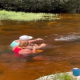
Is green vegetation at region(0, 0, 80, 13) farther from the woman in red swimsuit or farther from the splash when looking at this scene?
the woman in red swimsuit

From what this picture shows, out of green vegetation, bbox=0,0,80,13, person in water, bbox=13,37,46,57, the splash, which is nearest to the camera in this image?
person in water, bbox=13,37,46,57


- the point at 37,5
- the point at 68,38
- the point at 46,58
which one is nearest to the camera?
the point at 46,58

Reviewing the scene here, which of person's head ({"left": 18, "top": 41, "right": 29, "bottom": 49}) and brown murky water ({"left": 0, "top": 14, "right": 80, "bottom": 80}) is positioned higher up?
person's head ({"left": 18, "top": 41, "right": 29, "bottom": 49})

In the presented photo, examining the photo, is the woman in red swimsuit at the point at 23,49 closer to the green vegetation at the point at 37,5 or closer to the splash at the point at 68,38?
the splash at the point at 68,38

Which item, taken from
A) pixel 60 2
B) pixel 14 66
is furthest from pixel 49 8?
pixel 14 66

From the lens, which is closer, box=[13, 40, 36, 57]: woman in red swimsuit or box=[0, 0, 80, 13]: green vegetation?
box=[13, 40, 36, 57]: woman in red swimsuit

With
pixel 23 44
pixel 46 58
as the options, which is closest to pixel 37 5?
pixel 23 44

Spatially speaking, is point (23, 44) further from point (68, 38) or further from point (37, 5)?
point (37, 5)

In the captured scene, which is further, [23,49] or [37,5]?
[37,5]

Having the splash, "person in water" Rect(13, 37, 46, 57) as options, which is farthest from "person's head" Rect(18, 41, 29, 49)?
the splash

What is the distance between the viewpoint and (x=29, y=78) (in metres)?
5.56

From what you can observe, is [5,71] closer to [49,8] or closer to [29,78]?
[29,78]

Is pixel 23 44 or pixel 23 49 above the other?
pixel 23 44

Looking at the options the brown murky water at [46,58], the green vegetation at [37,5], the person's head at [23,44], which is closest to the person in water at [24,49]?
the person's head at [23,44]
